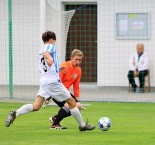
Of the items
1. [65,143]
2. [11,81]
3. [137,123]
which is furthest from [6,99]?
[65,143]

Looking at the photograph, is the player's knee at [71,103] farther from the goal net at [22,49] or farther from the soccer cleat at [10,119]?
the goal net at [22,49]

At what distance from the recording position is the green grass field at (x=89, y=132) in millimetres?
12094

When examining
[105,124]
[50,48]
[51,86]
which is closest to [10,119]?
[51,86]

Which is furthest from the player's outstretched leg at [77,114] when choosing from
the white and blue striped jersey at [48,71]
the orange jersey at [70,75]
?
the orange jersey at [70,75]

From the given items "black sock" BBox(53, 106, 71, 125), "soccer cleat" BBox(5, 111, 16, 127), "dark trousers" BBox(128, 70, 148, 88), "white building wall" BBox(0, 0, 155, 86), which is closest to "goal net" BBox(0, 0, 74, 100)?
"white building wall" BBox(0, 0, 155, 86)

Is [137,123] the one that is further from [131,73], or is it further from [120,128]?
[131,73]

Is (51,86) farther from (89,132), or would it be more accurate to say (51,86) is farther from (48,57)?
(89,132)

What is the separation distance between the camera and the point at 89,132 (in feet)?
44.6

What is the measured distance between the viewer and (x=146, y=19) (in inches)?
1017

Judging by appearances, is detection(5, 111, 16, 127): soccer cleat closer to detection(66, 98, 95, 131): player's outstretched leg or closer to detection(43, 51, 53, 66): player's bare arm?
detection(66, 98, 95, 131): player's outstretched leg

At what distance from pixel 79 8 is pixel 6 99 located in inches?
238

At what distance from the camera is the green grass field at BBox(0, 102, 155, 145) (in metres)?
12.1

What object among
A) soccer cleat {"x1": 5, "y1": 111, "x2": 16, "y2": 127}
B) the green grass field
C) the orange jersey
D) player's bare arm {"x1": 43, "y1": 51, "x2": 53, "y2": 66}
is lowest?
the green grass field

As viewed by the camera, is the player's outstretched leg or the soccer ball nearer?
the player's outstretched leg
